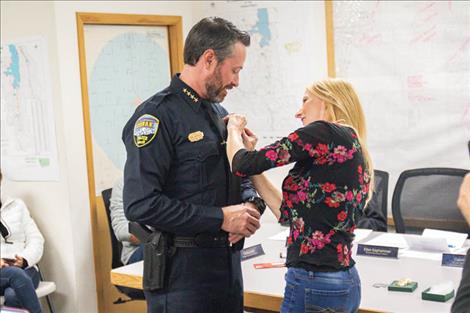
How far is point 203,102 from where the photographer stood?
2.40 metres

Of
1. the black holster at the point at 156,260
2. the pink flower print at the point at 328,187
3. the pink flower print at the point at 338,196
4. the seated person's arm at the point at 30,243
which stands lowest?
the seated person's arm at the point at 30,243

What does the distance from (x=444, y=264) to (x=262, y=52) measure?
2.55 meters

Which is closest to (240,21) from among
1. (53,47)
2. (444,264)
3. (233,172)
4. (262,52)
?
(262,52)

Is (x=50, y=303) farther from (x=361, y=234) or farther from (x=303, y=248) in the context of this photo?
(x=303, y=248)

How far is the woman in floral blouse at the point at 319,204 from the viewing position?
218 centimetres

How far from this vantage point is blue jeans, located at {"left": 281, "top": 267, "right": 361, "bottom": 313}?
217 centimetres

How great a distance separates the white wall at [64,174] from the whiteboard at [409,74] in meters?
1.62

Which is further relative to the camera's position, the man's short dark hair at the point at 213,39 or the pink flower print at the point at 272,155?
the man's short dark hair at the point at 213,39

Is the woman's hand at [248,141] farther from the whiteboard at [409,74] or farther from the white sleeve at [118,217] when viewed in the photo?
the whiteboard at [409,74]

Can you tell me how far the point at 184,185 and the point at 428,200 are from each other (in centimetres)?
197

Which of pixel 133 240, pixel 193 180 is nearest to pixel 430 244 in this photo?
pixel 193 180

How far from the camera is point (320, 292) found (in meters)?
2.17

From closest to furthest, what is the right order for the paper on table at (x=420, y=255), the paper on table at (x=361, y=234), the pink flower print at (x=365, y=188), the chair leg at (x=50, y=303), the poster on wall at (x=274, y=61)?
the pink flower print at (x=365, y=188) < the paper on table at (x=420, y=255) < the paper on table at (x=361, y=234) < the chair leg at (x=50, y=303) < the poster on wall at (x=274, y=61)

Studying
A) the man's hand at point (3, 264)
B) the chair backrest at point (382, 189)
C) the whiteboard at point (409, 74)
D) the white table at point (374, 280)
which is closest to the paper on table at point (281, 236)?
the white table at point (374, 280)
